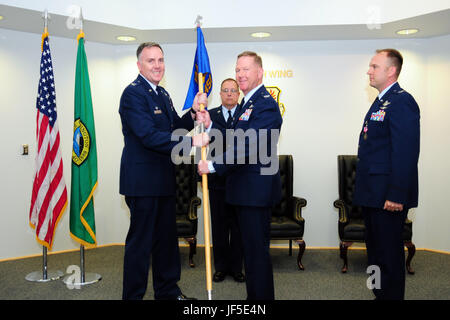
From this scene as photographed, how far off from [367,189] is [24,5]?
11.9 ft

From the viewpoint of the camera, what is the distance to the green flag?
Result: 3930mm

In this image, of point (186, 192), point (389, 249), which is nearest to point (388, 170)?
point (389, 249)

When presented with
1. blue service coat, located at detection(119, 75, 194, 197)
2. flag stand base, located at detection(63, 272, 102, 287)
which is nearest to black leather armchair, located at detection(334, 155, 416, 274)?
blue service coat, located at detection(119, 75, 194, 197)

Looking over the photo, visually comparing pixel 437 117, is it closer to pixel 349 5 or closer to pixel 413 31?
pixel 413 31

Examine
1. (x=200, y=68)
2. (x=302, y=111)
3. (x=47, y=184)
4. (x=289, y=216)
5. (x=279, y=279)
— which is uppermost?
(x=200, y=68)

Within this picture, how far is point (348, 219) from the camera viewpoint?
4570mm

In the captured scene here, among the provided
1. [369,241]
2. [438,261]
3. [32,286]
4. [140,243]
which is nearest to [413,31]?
[438,261]

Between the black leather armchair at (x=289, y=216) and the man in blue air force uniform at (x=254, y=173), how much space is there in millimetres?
1551

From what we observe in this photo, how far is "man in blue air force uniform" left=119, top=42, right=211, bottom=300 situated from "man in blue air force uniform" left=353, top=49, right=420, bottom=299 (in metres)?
1.23

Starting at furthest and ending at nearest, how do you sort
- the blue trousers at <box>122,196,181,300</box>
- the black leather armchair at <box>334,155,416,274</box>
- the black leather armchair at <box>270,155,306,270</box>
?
1. the black leather armchair at <box>270,155,306,270</box>
2. the black leather armchair at <box>334,155,416,274</box>
3. the blue trousers at <box>122,196,181,300</box>

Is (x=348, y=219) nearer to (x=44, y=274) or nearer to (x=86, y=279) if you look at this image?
(x=86, y=279)

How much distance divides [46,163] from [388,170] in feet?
10.1

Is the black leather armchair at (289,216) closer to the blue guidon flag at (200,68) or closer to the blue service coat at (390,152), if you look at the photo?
the blue service coat at (390,152)

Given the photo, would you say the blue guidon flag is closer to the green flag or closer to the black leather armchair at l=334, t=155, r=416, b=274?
the green flag
